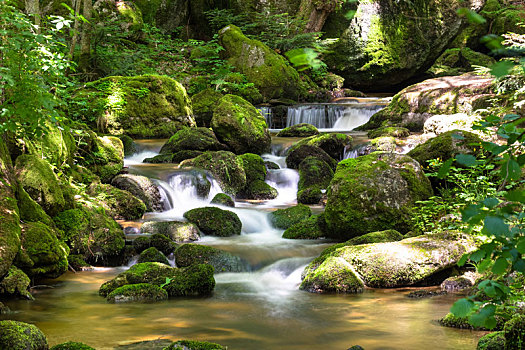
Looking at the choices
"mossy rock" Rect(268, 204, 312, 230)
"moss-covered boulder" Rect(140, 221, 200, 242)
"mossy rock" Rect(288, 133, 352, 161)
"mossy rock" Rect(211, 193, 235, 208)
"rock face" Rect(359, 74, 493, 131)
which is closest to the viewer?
"moss-covered boulder" Rect(140, 221, 200, 242)

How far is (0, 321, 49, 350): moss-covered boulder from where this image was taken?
11.2 feet

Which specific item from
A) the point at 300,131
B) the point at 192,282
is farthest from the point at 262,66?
the point at 192,282

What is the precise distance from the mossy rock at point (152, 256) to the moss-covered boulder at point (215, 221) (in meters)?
1.79

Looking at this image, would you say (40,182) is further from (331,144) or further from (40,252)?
(331,144)

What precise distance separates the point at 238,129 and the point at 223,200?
3.53 m

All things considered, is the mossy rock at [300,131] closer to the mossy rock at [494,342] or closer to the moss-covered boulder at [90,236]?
the moss-covered boulder at [90,236]

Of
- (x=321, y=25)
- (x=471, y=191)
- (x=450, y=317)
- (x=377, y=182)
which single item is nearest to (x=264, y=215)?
(x=377, y=182)

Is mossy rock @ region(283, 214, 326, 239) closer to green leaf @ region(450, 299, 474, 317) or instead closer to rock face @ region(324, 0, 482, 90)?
green leaf @ region(450, 299, 474, 317)

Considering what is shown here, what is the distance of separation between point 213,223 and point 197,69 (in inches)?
459

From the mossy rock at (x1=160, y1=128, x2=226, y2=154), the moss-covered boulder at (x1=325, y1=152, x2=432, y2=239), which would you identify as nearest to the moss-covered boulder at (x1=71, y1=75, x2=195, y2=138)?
the mossy rock at (x1=160, y1=128, x2=226, y2=154)

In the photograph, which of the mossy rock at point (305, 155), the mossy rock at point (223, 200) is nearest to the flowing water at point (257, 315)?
the mossy rock at point (223, 200)

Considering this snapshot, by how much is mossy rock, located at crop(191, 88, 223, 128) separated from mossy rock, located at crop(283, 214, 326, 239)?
28.4 feet

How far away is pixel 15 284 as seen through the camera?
5.12 metres

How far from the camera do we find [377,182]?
7.82m
